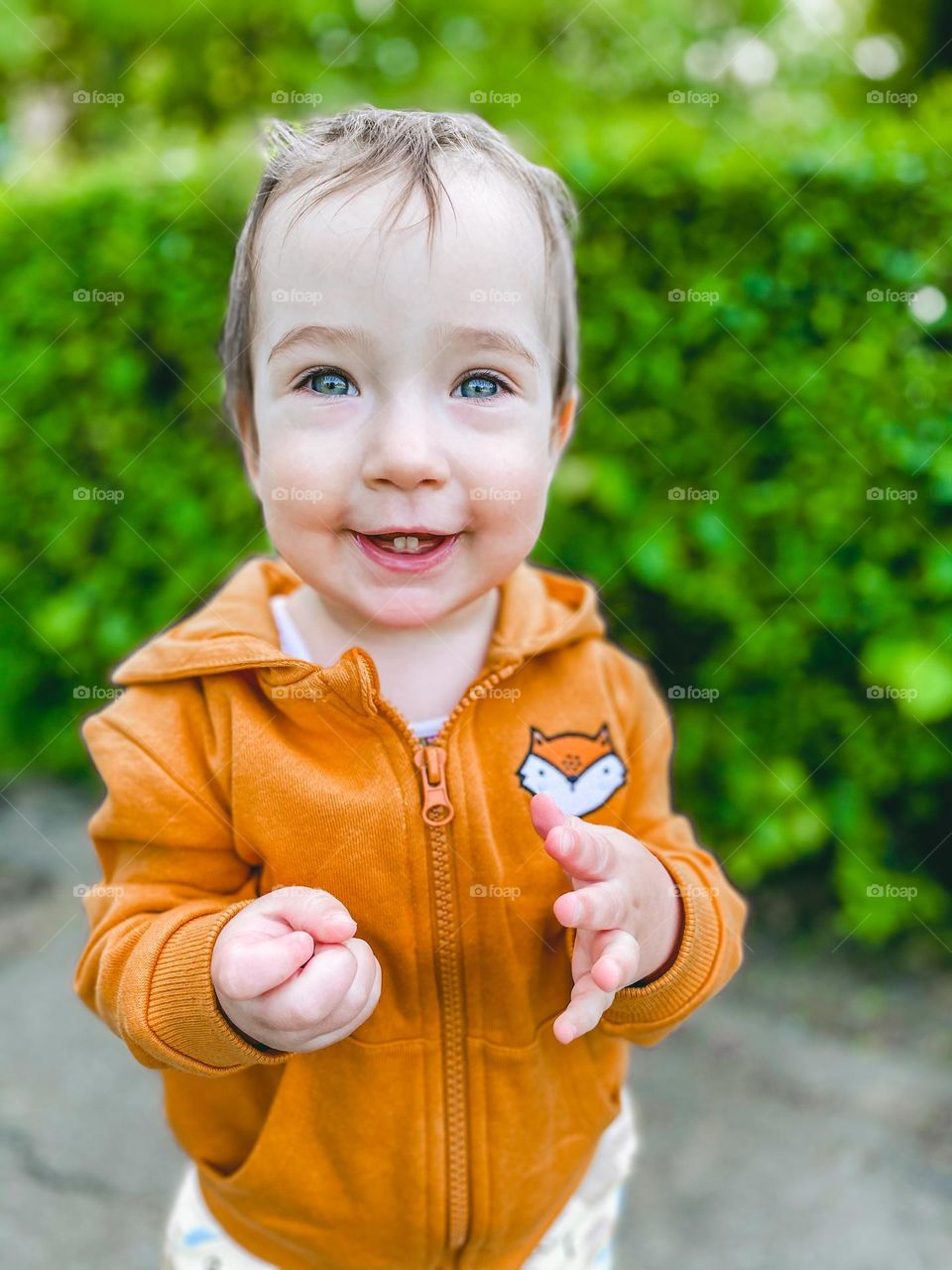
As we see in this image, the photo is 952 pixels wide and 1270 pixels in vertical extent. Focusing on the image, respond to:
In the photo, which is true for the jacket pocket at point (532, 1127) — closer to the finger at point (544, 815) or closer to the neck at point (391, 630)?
the finger at point (544, 815)

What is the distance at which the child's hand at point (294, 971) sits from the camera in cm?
105

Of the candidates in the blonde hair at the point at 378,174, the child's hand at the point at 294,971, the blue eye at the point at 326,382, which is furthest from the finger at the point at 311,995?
the blonde hair at the point at 378,174

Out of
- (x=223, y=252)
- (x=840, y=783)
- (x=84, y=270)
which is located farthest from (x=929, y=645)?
(x=84, y=270)

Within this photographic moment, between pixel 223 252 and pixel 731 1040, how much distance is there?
300 centimetres

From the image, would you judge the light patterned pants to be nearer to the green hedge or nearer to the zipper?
the zipper

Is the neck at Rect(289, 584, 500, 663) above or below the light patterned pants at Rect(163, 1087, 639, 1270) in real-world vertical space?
above

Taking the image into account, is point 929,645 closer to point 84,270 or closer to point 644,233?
point 644,233

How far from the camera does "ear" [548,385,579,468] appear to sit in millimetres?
1425

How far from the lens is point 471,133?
125 cm

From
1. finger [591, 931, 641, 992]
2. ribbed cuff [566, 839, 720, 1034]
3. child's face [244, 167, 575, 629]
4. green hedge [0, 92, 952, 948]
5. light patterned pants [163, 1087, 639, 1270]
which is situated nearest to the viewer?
finger [591, 931, 641, 992]

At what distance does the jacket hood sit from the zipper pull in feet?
0.49

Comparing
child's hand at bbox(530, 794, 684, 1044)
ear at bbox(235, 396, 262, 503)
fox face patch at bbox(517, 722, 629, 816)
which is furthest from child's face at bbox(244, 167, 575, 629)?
child's hand at bbox(530, 794, 684, 1044)

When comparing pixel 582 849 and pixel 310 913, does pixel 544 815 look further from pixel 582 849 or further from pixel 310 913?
pixel 310 913

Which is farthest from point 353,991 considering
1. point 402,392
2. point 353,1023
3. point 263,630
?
point 402,392
